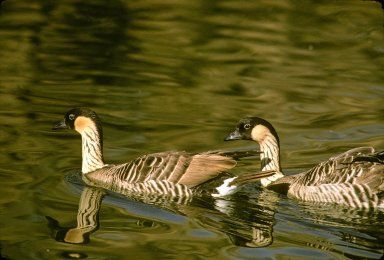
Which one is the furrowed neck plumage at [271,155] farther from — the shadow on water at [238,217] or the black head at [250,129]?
the shadow on water at [238,217]

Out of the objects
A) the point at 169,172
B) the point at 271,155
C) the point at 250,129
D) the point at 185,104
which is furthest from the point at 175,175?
the point at 185,104

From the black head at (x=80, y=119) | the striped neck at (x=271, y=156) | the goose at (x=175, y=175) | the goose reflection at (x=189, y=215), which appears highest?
the black head at (x=80, y=119)

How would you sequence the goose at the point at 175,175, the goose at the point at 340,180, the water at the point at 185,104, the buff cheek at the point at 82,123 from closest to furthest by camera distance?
the water at the point at 185,104
the goose at the point at 340,180
the goose at the point at 175,175
the buff cheek at the point at 82,123

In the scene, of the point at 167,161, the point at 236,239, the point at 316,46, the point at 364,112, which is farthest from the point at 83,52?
the point at 236,239

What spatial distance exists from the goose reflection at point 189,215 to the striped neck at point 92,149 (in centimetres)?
47

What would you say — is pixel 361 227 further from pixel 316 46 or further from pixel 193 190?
pixel 316 46

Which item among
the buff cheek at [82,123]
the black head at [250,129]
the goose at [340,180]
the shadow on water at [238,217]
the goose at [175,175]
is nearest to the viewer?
the shadow on water at [238,217]

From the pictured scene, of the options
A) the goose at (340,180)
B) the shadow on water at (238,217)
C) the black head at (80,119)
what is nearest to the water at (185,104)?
the shadow on water at (238,217)

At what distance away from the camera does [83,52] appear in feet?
64.6

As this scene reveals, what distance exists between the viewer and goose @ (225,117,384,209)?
1166cm

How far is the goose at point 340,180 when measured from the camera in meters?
11.7

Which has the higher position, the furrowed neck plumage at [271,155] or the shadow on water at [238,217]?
the furrowed neck plumage at [271,155]

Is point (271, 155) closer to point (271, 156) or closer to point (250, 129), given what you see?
point (271, 156)

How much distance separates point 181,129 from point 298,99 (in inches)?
114
